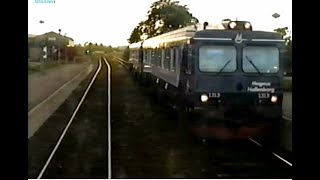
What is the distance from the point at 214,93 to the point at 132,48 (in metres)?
0.74

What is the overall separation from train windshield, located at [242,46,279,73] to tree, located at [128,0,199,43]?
21.8 inches

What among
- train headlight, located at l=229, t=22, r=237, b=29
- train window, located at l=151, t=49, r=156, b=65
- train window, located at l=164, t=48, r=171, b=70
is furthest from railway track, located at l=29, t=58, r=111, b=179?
train headlight, located at l=229, t=22, r=237, b=29

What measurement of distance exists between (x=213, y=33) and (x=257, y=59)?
424 mm

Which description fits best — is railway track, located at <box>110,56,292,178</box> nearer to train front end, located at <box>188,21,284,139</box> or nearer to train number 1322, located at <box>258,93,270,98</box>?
train front end, located at <box>188,21,284,139</box>

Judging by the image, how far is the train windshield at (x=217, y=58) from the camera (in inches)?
184

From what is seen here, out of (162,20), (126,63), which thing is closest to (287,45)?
(162,20)

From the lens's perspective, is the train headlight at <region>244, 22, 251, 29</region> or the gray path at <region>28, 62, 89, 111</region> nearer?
the gray path at <region>28, 62, 89, 111</region>

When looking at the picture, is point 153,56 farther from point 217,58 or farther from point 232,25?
point 232,25

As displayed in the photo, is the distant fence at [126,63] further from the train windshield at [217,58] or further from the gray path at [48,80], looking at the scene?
the train windshield at [217,58]

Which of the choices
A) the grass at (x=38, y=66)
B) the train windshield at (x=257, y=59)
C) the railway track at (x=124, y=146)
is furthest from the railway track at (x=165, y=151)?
the train windshield at (x=257, y=59)

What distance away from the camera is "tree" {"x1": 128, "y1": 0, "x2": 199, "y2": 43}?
4.32 m

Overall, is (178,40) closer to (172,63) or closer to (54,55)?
(172,63)

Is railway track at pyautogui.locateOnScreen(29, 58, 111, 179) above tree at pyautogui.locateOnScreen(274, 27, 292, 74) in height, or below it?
below

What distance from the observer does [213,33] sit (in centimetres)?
464
